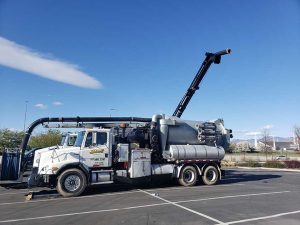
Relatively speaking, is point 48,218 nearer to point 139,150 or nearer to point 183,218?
point 183,218

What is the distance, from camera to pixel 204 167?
695 inches

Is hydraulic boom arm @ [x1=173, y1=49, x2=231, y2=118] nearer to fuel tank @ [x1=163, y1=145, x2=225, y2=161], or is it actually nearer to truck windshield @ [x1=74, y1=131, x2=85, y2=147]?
fuel tank @ [x1=163, y1=145, x2=225, y2=161]

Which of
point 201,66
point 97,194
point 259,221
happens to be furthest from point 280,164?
point 259,221

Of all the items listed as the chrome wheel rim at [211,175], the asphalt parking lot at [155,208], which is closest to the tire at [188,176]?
the chrome wheel rim at [211,175]

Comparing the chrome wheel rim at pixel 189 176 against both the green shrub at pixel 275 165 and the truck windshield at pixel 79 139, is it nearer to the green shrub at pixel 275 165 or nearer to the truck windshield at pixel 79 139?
the truck windshield at pixel 79 139

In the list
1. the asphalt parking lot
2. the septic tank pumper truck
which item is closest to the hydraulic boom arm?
the septic tank pumper truck

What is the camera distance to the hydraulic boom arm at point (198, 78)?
19.6m

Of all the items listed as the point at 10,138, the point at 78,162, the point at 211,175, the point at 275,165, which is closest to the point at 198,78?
the point at 211,175

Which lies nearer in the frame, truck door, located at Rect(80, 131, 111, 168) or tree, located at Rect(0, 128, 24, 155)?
truck door, located at Rect(80, 131, 111, 168)

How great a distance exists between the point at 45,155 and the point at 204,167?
26.2 feet

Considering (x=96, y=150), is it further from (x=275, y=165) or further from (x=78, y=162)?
(x=275, y=165)

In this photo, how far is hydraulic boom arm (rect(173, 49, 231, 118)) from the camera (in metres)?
19.6

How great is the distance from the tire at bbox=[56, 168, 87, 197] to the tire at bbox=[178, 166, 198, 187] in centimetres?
501

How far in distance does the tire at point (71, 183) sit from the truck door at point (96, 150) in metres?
0.61
